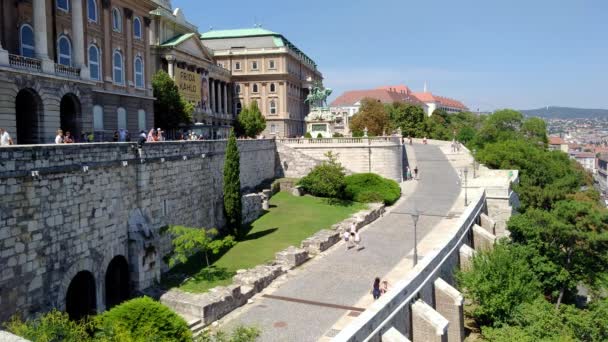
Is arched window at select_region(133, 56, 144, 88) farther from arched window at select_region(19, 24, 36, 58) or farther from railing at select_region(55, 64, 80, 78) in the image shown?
arched window at select_region(19, 24, 36, 58)

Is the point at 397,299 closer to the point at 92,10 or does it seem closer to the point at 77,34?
the point at 77,34

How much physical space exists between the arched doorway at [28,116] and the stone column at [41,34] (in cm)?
155

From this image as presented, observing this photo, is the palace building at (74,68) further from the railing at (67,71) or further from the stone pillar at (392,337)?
the stone pillar at (392,337)

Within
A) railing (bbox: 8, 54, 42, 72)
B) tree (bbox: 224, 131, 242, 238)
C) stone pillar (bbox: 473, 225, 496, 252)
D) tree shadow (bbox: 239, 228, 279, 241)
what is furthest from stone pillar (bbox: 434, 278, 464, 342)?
railing (bbox: 8, 54, 42, 72)

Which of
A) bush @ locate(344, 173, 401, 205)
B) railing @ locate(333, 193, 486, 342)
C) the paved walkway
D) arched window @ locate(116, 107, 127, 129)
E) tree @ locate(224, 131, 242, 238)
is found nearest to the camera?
railing @ locate(333, 193, 486, 342)

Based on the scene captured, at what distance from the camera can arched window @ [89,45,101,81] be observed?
1238 inches

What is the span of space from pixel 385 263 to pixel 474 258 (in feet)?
14.8

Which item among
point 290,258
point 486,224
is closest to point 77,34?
point 290,258

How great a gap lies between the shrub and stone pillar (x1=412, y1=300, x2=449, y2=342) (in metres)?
21.4

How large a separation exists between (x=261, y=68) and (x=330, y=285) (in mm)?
59251

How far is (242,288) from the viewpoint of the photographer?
2003 centimetres

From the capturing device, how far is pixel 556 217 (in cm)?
2800

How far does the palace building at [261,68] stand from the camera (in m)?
76.2

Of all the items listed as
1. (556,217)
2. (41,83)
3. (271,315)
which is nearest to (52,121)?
(41,83)
